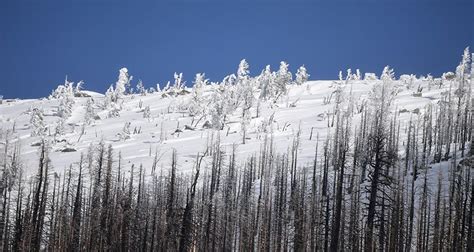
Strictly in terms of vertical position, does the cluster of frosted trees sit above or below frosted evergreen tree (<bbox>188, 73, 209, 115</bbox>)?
below

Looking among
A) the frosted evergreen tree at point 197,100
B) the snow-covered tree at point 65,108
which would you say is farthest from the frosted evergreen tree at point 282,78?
the snow-covered tree at point 65,108

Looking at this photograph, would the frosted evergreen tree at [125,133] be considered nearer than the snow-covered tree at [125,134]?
No

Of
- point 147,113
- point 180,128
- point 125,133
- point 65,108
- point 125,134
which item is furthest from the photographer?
point 65,108

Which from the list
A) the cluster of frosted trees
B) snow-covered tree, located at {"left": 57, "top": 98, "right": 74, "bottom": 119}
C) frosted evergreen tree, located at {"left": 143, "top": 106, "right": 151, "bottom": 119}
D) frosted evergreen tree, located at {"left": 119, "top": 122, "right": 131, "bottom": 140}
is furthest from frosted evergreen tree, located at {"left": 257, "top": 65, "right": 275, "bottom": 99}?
the cluster of frosted trees

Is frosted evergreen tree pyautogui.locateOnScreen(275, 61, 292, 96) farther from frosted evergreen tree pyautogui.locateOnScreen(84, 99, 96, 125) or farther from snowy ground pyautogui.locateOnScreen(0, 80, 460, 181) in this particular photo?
frosted evergreen tree pyautogui.locateOnScreen(84, 99, 96, 125)

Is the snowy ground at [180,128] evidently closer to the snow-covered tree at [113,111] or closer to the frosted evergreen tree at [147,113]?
the snow-covered tree at [113,111]

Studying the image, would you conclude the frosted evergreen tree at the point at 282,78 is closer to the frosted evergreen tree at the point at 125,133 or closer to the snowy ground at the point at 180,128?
the snowy ground at the point at 180,128

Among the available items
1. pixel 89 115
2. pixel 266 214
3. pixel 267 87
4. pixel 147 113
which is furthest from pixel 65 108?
pixel 266 214

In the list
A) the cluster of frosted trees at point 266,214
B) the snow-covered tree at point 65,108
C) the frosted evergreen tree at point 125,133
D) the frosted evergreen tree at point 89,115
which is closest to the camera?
the cluster of frosted trees at point 266,214

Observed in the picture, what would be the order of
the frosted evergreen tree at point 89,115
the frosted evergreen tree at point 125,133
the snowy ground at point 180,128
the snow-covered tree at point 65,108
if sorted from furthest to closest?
the snow-covered tree at point 65,108, the frosted evergreen tree at point 89,115, the frosted evergreen tree at point 125,133, the snowy ground at point 180,128

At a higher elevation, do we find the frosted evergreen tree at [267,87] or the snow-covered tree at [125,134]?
the frosted evergreen tree at [267,87]

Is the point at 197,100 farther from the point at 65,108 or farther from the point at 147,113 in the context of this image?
the point at 65,108

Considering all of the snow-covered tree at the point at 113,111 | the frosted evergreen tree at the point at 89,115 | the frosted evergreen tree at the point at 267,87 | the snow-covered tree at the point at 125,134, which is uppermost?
the frosted evergreen tree at the point at 267,87

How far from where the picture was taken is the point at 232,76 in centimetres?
19950
